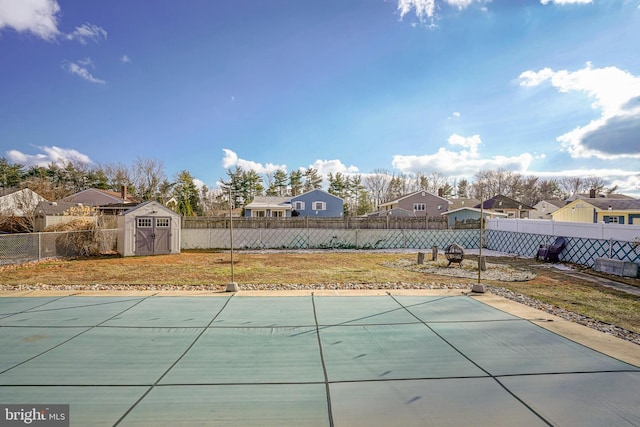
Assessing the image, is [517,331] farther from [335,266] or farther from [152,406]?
[335,266]

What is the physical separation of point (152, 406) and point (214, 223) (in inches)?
630

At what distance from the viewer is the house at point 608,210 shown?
24703mm

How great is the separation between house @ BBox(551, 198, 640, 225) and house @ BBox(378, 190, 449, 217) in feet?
38.0

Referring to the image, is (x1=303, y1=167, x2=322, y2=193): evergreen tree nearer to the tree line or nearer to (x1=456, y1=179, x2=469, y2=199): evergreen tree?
the tree line

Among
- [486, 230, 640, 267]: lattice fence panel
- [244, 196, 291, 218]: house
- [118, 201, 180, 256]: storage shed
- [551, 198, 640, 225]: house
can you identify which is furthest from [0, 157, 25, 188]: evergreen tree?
[551, 198, 640, 225]: house

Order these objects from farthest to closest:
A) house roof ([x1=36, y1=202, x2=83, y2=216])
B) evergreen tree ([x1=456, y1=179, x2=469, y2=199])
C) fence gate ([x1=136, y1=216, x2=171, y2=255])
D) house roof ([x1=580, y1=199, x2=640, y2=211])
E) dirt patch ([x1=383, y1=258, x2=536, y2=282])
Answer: evergreen tree ([x1=456, y1=179, x2=469, y2=199]) < house roof ([x1=580, y1=199, x2=640, y2=211]) < house roof ([x1=36, y1=202, x2=83, y2=216]) < fence gate ([x1=136, y1=216, x2=171, y2=255]) < dirt patch ([x1=383, y1=258, x2=536, y2=282])

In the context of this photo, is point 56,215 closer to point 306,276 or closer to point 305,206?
point 306,276

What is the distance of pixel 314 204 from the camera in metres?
30.7

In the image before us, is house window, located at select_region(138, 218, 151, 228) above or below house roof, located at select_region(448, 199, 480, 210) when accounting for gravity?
below

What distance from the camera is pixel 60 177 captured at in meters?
37.5

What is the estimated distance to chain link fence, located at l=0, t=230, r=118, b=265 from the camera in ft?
37.8

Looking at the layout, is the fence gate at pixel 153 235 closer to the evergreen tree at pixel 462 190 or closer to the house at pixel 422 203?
the house at pixel 422 203

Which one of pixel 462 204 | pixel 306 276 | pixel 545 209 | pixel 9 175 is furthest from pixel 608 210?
pixel 9 175

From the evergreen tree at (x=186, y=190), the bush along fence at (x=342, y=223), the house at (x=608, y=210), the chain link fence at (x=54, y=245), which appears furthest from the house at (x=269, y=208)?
the house at (x=608, y=210)
